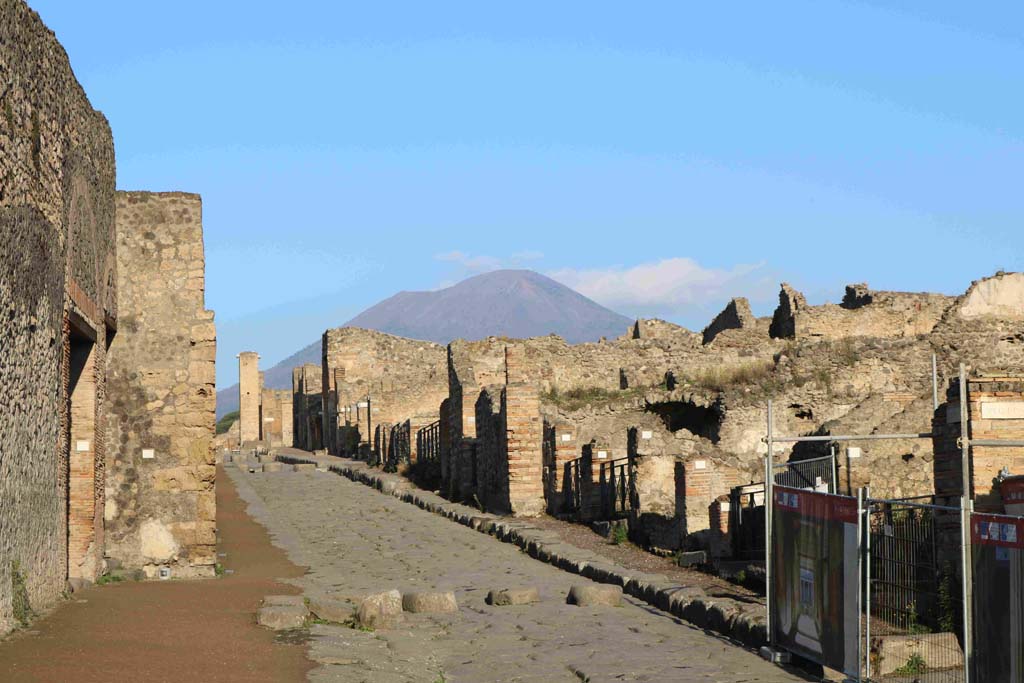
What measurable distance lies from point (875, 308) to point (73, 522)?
27.7 metres

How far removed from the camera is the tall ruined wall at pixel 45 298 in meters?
9.42

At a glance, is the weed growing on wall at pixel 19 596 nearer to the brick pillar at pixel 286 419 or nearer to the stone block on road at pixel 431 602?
the stone block on road at pixel 431 602

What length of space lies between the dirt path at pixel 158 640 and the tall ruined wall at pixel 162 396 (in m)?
0.70

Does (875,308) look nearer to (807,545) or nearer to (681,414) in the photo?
(681,414)

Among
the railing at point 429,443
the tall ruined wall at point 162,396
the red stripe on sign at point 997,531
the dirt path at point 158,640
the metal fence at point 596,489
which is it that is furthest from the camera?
the railing at point 429,443

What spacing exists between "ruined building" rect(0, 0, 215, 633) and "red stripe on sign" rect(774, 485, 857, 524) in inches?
214

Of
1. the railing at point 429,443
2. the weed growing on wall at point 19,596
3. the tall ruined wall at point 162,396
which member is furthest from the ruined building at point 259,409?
the weed growing on wall at point 19,596

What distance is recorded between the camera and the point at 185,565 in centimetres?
1416

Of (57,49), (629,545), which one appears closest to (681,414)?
(629,545)

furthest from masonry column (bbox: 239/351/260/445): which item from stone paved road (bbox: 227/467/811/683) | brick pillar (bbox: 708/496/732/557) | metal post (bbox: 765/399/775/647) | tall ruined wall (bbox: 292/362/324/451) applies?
metal post (bbox: 765/399/775/647)

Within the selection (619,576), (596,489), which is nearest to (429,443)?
(596,489)

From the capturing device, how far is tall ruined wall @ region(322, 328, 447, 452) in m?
39.6

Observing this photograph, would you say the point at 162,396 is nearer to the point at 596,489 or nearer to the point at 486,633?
the point at 486,633

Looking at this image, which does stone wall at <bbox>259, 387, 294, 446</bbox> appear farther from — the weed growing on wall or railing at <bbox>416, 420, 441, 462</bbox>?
the weed growing on wall
